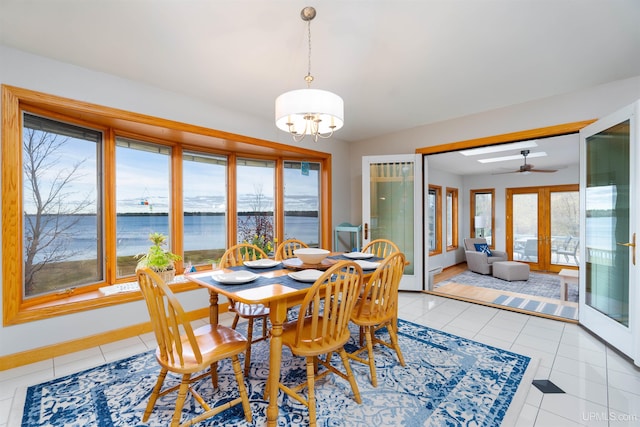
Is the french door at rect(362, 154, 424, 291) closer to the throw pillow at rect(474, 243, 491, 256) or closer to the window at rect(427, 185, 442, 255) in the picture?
the window at rect(427, 185, 442, 255)

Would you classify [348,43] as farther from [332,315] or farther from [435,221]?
[435,221]

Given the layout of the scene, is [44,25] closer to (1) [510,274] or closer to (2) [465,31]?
(2) [465,31]

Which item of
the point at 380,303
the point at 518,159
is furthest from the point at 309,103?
the point at 518,159

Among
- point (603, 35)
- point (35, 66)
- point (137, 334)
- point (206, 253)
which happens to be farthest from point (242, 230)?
point (603, 35)

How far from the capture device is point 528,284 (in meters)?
5.39

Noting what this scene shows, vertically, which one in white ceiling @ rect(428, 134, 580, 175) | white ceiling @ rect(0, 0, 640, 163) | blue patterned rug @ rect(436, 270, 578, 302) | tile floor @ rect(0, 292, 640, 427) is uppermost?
white ceiling @ rect(0, 0, 640, 163)

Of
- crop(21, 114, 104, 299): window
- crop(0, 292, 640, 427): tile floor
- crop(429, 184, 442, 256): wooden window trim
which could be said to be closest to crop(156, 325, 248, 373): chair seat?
crop(0, 292, 640, 427): tile floor

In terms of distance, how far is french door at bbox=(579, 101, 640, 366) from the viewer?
228 centimetres

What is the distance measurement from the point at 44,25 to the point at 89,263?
204cm

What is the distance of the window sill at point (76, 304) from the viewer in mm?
2266

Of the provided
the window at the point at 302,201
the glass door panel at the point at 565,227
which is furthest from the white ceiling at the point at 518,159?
the window at the point at 302,201

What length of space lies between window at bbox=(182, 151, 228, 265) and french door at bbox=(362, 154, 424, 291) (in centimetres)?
211

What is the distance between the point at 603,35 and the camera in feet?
6.75

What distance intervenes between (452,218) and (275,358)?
6902 millimetres
